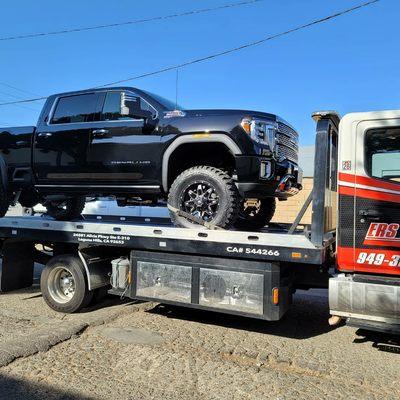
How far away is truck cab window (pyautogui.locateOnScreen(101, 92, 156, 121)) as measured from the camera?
6.10 meters

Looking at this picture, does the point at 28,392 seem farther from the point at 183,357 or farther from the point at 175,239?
the point at 175,239

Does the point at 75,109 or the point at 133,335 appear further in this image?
the point at 75,109

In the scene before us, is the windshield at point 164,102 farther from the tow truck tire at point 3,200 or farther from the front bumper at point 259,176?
the tow truck tire at point 3,200

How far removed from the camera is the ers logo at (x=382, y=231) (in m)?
4.59

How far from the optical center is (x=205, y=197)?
5.74m

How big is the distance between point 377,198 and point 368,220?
23cm

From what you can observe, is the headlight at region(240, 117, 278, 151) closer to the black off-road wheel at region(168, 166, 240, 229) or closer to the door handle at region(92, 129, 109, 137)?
the black off-road wheel at region(168, 166, 240, 229)

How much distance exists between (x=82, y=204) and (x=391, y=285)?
5325 millimetres

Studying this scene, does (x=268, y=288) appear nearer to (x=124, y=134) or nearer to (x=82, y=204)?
(x=124, y=134)

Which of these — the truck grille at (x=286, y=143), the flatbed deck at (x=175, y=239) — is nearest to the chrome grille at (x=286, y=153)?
the truck grille at (x=286, y=143)

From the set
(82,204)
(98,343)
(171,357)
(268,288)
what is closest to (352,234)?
(268,288)

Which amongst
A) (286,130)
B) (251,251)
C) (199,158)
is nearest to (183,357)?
(251,251)

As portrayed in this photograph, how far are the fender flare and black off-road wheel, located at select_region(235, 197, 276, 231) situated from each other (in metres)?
1.69

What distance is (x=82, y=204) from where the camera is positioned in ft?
26.9
